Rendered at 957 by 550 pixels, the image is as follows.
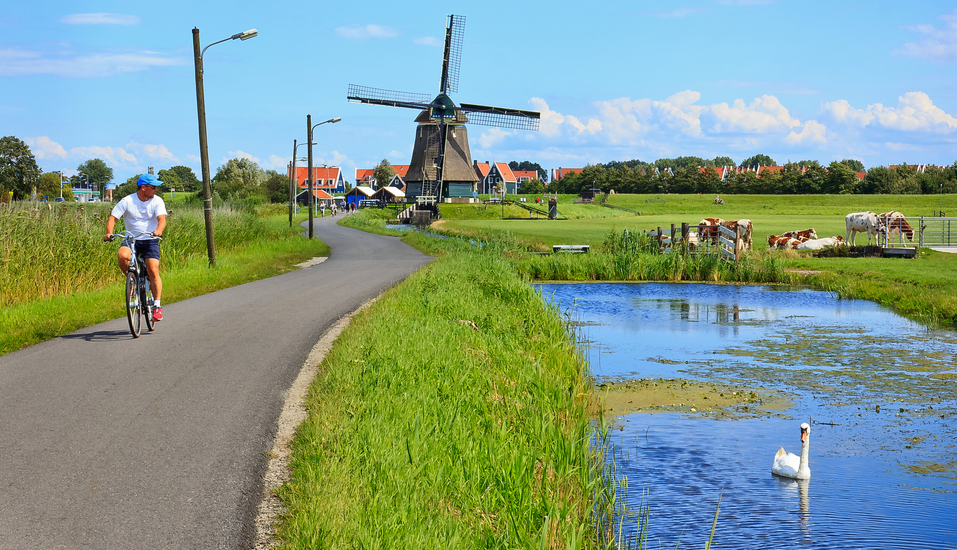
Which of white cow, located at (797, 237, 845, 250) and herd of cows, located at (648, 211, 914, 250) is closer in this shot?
herd of cows, located at (648, 211, 914, 250)

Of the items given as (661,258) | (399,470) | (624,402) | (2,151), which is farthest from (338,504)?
(2,151)

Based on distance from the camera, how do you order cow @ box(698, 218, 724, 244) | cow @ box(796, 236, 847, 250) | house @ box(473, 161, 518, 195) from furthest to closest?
house @ box(473, 161, 518, 195) < cow @ box(796, 236, 847, 250) < cow @ box(698, 218, 724, 244)

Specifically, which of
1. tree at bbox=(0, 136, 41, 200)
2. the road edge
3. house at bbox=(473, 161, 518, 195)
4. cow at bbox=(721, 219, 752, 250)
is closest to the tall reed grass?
the road edge

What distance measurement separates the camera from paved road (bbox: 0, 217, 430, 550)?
4.88m

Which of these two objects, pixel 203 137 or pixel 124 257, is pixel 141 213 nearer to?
pixel 124 257

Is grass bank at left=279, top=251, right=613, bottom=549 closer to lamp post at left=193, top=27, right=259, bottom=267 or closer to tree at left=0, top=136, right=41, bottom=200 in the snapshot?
lamp post at left=193, top=27, right=259, bottom=267

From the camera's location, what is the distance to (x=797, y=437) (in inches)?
347

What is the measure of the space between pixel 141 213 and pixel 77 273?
7.58m

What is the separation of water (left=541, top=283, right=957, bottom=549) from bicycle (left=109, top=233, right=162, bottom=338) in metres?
6.86

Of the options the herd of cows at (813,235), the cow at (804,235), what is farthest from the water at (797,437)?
the cow at (804,235)

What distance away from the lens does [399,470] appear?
570cm

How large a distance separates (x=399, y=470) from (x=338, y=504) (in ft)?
2.50

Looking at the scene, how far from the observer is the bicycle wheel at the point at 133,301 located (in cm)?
1162

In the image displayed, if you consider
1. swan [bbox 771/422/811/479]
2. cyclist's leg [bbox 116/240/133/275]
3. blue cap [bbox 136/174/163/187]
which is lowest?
swan [bbox 771/422/811/479]
